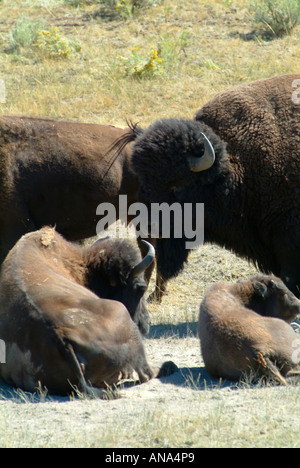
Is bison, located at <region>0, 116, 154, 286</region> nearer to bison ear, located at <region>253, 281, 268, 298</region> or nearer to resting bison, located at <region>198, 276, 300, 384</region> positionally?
bison ear, located at <region>253, 281, 268, 298</region>

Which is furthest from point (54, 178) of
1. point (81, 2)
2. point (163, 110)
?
point (81, 2)

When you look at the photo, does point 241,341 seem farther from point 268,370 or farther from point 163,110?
point 163,110

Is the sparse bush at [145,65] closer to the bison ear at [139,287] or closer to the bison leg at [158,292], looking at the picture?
the bison leg at [158,292]

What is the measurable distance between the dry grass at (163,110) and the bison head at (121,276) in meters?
0.59

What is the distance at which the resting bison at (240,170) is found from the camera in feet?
24.8

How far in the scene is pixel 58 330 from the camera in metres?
5.09

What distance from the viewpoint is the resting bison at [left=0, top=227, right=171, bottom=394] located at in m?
5.10

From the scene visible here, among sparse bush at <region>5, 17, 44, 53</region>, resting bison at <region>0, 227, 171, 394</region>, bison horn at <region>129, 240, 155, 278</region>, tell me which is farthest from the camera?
sparse bush at <region>5, 17, 44, 53</region>

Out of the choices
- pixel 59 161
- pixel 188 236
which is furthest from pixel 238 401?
pixel 59 161

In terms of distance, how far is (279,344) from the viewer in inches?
216

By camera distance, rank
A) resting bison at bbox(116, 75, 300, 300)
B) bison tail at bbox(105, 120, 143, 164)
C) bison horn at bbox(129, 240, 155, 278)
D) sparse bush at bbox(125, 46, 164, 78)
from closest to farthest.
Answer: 1. bison horn at bbox(129, 240, 155, 278)
2. resting bison at bbox(116, 75, 300, 300)
3. bison tail at bbox(105, 120, 143, 164)
4. sparse bush at bbox(125, 46, 164, 78)

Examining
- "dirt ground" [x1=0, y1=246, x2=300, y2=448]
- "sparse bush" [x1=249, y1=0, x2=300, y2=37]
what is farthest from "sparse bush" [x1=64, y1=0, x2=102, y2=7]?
"dirt ground" [x1=0, y1=246, x2=300, y2=448]

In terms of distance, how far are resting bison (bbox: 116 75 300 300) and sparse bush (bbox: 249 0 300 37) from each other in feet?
34.0

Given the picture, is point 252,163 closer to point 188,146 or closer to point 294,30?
point 188,146
